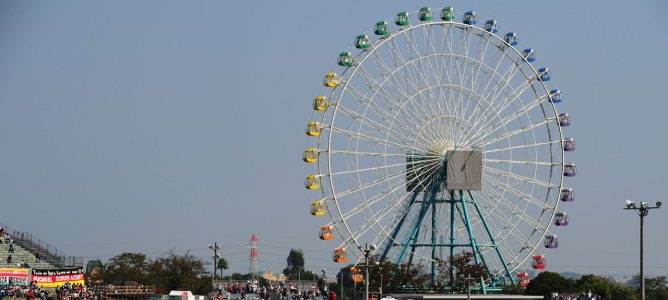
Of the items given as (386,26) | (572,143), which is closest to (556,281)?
(572,143)

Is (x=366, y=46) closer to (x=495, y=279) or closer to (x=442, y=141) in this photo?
(x=442, y=141)

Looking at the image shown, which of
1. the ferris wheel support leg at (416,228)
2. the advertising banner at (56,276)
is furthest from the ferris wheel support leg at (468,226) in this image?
the advertising banner at (56,276)

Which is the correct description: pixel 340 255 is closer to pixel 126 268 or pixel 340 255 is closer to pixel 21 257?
A: pixel 21 257

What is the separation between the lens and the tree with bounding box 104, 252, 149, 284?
418 ft

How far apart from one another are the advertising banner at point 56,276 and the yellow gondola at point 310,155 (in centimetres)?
1988

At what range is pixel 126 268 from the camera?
441ft

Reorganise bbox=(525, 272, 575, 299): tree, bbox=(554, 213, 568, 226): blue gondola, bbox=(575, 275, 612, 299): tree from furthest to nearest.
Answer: bbox=(525, 272, 575, 299): tree, bbox=(575, 275, 612, 299): tree, bbox=(554, 213, 568, 226): blue gondola

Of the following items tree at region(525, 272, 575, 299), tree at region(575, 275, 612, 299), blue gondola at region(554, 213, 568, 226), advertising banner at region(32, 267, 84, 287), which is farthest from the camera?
tree at region(525, 272, 575, 299)

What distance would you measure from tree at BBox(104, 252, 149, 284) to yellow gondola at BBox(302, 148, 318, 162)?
37669mm

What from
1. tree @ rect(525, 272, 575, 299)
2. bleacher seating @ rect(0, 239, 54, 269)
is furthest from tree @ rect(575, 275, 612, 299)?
bleacher seating @ rect(0, 239, 54, 269)

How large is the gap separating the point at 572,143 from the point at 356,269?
21298mm

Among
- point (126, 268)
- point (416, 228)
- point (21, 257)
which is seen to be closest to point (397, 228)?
point (416, 228)

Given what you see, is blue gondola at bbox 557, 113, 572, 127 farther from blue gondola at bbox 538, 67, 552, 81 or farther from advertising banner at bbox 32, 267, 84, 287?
advertising banner at bbox 32, 267, 84, 287

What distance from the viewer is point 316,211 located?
90.4 m
